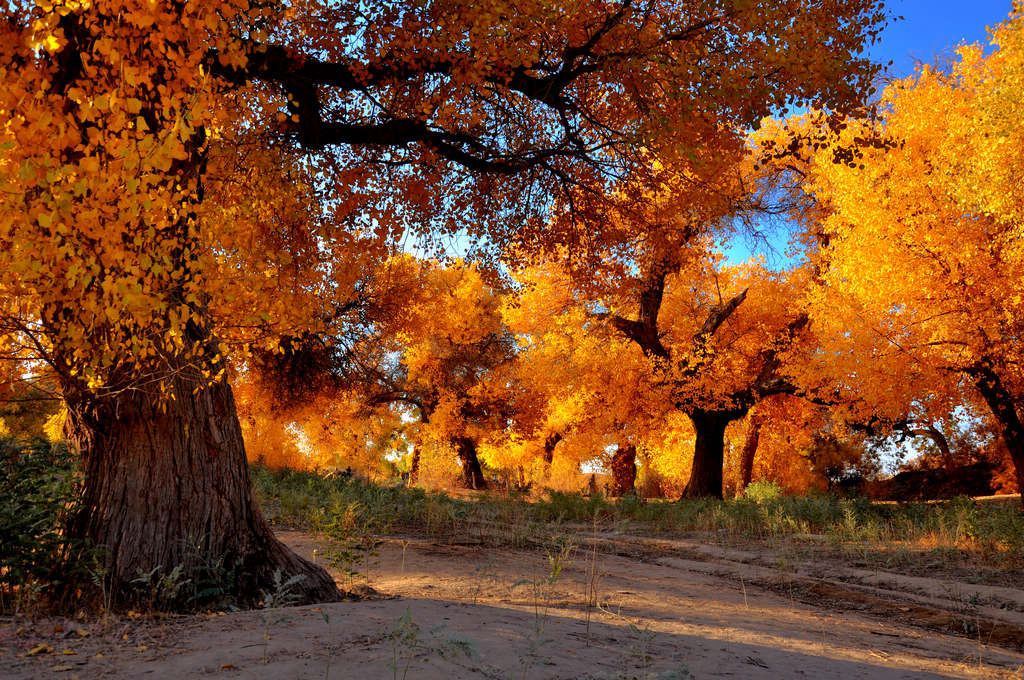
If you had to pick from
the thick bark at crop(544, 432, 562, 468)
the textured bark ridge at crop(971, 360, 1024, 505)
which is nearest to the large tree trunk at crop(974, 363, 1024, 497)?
the textured bark ridge at crop(971, 360, 1024, 505)

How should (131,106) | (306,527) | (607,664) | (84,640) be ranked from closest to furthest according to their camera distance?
(131,106), (607,664), (84,640), (306,527)

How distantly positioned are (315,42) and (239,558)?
5659 mm

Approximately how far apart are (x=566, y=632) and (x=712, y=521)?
352 inches

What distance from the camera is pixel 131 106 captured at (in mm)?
2980

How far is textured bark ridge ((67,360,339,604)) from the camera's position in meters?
5.31

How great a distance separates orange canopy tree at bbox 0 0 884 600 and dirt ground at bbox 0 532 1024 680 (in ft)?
3.89

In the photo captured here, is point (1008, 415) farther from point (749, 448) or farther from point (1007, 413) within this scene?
point (749, 448)

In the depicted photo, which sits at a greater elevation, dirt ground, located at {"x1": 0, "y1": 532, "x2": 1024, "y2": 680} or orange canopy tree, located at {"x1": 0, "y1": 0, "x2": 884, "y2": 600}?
orange canopy tree, located at {"x1": 0, "y1": 0, "x2": 884, "y2": 600}

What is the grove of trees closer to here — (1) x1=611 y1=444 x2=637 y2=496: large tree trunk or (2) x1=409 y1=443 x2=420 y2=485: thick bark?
(1) x1=611 y1=444 x2=637 y2=496: large tree trunk

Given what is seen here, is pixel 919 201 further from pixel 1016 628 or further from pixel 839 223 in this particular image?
pixel 1016 628

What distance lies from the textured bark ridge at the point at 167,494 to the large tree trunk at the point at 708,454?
15.1 meters

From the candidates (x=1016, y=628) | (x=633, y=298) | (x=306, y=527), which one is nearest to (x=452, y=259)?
(x=306, y=527)

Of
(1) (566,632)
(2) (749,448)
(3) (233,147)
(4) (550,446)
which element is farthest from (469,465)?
(1) (566,632)

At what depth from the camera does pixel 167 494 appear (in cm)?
542
